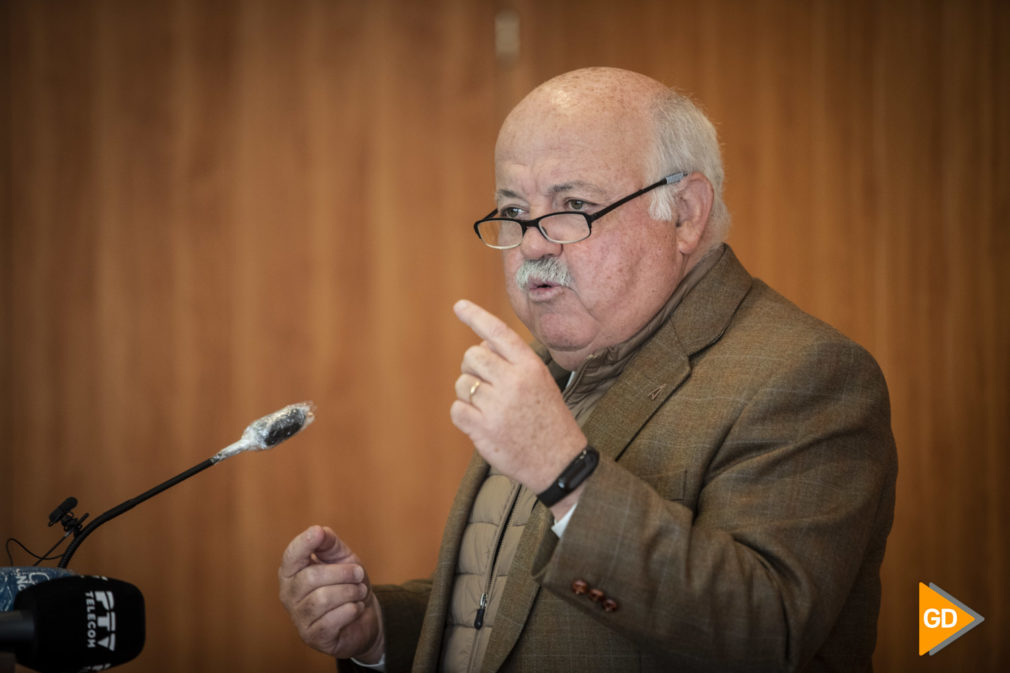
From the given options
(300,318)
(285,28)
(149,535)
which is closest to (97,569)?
(149,535)

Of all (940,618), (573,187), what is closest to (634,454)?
(573,187)

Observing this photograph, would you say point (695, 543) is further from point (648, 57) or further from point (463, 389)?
point (648, 57)

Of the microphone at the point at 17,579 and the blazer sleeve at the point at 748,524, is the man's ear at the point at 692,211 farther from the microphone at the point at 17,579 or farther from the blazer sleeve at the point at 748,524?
the microphone at the point at 17,579

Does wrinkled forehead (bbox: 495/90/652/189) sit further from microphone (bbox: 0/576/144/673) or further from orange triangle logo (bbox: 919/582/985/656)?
orange triangle logo (bbox: 919/582/985/656)

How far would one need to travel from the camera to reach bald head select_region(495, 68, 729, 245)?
168 centimetres

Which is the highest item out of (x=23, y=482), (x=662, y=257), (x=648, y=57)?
(x=648, y=57)

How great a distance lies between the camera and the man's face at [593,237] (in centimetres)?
165

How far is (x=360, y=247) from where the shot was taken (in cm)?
324

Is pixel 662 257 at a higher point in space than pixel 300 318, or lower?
higher

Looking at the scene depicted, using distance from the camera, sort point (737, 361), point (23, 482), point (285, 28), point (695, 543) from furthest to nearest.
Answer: point (285, 28) → point (23, 482) → point (737, 361) → point (695, 543)

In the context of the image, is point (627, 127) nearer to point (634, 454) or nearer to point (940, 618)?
point (634, 454)

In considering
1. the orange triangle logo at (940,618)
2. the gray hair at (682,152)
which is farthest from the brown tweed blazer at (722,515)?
the orange triangle logo at (940,618)

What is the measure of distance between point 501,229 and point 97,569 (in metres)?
2.07

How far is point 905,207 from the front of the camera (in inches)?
137
